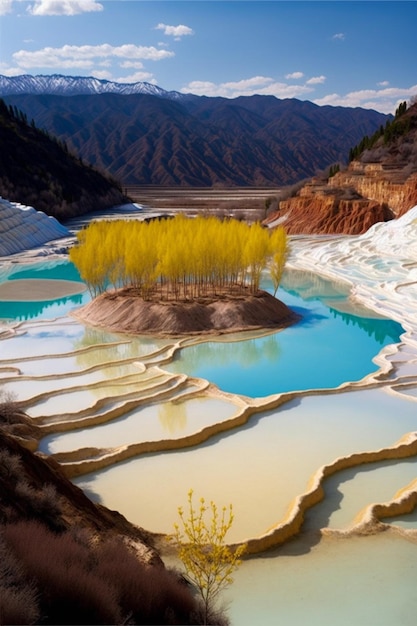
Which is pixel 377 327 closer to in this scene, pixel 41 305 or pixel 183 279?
pixel 183 279

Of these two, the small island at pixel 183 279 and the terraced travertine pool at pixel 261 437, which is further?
the small island at pixel 183 279

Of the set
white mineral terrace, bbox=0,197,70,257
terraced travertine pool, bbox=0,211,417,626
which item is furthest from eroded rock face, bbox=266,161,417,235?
terraced travertine pool, bbox=0,211,417,626

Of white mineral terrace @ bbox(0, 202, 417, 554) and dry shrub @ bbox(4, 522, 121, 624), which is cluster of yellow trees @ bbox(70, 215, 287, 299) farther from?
dry shrub @ bbox(4, 522, 121, 624)

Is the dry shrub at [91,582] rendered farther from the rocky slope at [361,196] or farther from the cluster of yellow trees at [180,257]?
the rocky slope at [361,196]

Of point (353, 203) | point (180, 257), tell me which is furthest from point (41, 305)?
point (353, 203)

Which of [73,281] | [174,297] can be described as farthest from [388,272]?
[73,281]

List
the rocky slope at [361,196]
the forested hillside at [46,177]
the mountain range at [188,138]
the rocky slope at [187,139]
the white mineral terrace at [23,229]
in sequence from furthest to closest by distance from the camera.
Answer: the mountain range at [188,138] → the rocky slope at [187,139] → the forested hillside at [46,177] → the rocky slope at [361,196] → the white mineral terrace at [23,229]

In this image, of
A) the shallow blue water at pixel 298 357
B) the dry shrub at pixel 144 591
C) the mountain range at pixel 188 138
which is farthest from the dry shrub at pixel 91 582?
the mountain range at pixel 188 138
